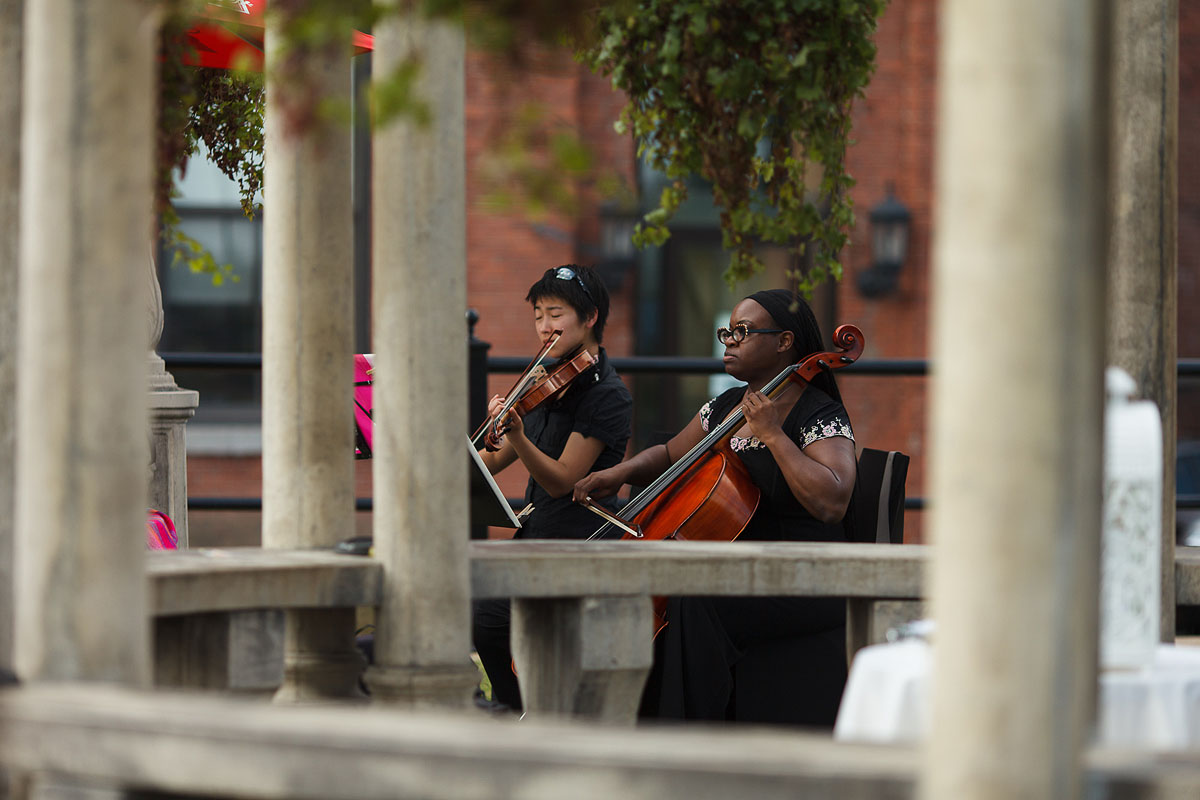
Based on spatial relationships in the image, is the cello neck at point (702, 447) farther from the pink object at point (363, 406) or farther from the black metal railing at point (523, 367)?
the black metal railing at point (523, 367)

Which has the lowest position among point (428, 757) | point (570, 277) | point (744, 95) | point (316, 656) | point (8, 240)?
point (316, 656)

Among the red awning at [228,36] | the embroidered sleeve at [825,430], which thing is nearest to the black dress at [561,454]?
the embroidered sleeve at [825,430]

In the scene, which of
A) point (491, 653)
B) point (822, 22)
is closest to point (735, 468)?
point (491, 653)

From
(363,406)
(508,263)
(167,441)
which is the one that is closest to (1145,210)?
(363,406)

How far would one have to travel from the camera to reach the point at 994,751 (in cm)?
198

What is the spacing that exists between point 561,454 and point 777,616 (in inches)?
38.0

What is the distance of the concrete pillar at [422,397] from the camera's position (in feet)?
11.4

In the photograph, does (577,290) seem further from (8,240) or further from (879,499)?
(8,240)

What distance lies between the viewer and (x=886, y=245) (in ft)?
40.4

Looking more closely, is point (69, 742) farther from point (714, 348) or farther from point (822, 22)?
point (714, 348)

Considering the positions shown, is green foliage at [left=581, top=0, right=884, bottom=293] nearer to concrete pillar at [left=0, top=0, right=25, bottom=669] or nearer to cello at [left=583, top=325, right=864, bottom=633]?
cello at [left=583, top=325, right=864, bottom=633]

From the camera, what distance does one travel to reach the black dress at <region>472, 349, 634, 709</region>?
5098 mm

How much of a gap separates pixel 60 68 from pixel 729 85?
1.61 m

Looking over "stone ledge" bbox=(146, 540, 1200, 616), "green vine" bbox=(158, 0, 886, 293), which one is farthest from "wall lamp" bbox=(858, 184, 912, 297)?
"stone ledge" bbox=(146, 540, 1200, 616)
